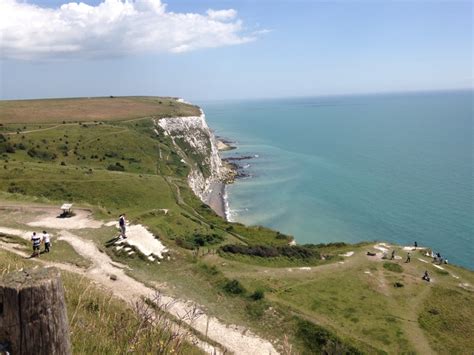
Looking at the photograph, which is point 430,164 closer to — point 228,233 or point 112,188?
point 228,233

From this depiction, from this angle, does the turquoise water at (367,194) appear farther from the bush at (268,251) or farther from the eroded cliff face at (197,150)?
the bush at (268,251)

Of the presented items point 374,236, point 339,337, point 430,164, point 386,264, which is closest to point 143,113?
point 374,236

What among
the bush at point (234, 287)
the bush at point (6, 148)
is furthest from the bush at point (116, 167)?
the bush at point (234, 287)

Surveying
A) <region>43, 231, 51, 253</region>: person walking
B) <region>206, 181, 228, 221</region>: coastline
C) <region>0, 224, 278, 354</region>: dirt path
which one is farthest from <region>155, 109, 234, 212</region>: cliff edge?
<region>43, 231, 51, 253</region>: person walking

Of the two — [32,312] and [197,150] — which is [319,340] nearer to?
[32,312]

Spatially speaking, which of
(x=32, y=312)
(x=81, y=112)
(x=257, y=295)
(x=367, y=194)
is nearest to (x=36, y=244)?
(x=257, y=295)

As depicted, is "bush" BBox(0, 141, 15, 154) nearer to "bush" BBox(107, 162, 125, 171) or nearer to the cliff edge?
"bush" BBox(107, 162, 125, 171)
